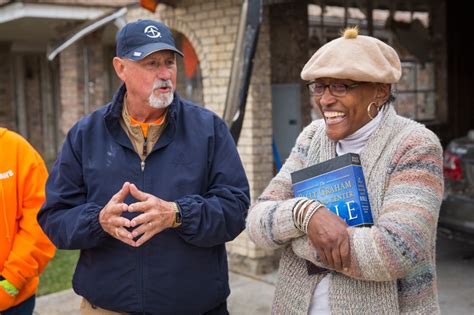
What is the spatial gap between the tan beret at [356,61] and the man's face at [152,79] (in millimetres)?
691

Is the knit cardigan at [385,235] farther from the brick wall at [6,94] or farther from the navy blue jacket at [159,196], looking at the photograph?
the brick wall at [6,94]

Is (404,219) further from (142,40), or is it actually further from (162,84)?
(142,40)

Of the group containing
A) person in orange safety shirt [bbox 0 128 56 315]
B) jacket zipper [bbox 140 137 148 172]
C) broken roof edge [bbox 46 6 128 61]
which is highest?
broken roof edge [bbox 46 6 128 61]

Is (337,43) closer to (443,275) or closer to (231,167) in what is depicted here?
(231,167)

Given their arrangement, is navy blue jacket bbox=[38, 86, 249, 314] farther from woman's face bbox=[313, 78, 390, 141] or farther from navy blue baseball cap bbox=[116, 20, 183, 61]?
woman's face bbox=[313, 78, 390, 141]

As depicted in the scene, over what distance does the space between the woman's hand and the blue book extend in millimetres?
61

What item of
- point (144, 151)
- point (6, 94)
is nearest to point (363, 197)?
point (144, 151)

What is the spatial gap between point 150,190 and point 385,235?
0.94 meters

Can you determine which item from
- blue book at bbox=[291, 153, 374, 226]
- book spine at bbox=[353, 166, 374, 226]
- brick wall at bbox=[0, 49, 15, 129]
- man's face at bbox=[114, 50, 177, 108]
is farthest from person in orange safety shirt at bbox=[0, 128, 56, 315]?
brick wall at bbox=[0, 49, 15, 129]

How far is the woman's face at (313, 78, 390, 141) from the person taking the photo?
72.9 inches

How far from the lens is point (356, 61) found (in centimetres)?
178

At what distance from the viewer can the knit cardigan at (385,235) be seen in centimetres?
169

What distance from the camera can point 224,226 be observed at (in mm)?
2211

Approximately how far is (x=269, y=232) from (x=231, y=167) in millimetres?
435
